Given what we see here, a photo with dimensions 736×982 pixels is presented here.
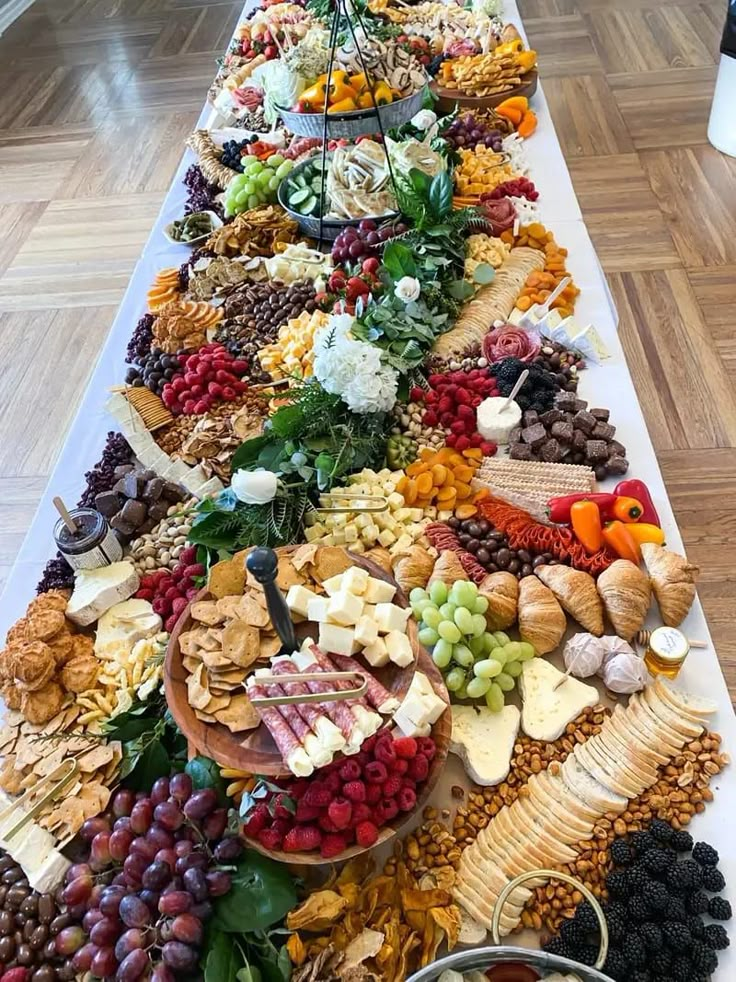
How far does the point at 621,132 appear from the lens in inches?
142

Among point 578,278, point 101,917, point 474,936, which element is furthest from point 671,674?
point 578,278

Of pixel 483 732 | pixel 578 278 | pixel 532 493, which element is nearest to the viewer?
pixel 483 732

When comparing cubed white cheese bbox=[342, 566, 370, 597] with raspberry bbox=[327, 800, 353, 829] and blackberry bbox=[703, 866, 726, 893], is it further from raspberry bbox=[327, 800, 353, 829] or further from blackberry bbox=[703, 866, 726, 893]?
blackberry bbox=[703, 866, 726, 893]

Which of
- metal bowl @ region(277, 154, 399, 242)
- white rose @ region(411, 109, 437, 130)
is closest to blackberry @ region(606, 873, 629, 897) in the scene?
metal bowl @ region(277, 154, 399, 242)

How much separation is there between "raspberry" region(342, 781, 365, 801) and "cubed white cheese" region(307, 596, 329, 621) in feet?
0.65

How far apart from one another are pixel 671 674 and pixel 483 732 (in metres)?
0.31

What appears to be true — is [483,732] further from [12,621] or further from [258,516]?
[12,621]

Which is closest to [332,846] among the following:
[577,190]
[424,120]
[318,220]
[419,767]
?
[419,767]

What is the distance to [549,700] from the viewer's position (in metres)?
1.18

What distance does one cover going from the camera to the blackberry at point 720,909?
3.07 feet

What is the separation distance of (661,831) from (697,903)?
0.32 feet

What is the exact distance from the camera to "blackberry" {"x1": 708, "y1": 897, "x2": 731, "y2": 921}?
937 millimetres

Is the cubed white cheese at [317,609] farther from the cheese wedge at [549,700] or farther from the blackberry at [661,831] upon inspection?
the blackberry at [661,831]

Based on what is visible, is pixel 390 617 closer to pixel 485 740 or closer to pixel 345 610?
pixel 345 610
